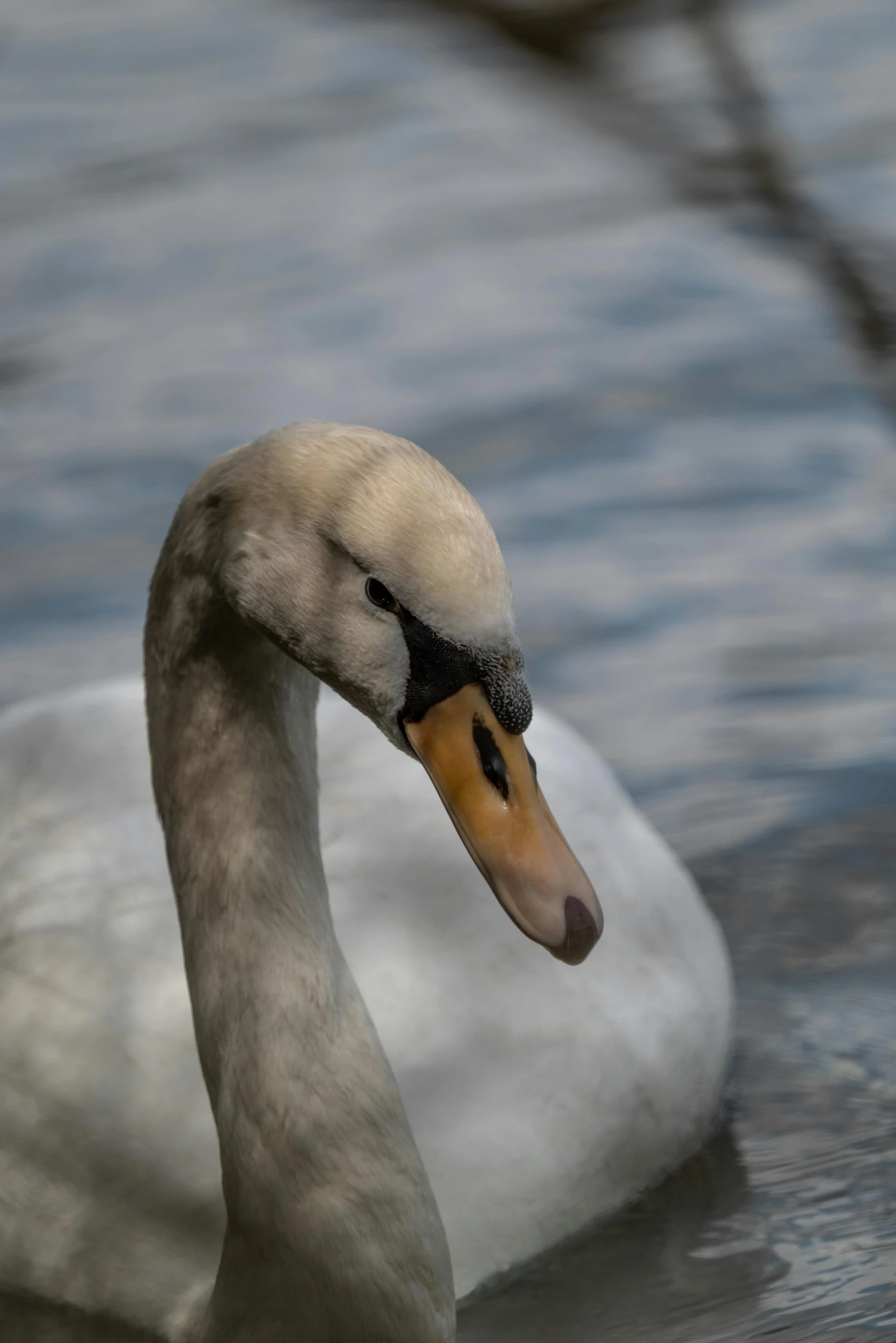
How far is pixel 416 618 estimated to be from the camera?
1709 mm

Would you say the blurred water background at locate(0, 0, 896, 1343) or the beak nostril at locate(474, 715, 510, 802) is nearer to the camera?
the beak nostril at locate(474, 715, 510, 802)

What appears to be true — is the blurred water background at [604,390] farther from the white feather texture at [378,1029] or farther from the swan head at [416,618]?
the swan head at [416,618]

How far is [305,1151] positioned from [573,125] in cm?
151

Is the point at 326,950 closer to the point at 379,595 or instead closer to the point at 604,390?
the point at 379,595

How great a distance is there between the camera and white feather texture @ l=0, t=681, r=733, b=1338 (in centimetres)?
248

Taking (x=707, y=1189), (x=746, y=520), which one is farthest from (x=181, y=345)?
(x=707, y=1189)

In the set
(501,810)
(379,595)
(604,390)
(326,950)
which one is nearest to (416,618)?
(379,595)

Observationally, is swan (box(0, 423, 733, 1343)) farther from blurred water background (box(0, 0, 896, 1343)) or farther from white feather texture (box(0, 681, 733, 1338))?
blurred water background (box(0, 0, 896, 1343))

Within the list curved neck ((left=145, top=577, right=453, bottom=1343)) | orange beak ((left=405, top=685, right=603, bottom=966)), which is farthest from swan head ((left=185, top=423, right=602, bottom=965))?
curved neck ((left=145, top=577, right=453, bottom=1343))

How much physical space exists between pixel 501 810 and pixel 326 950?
0.48 m

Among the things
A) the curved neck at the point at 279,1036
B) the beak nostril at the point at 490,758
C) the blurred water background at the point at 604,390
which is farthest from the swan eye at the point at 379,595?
the blurred water background at the point at 604,390

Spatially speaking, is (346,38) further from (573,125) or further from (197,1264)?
(573,125)

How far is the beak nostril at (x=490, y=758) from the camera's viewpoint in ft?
5.71

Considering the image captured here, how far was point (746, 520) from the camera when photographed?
5023 millimetres
